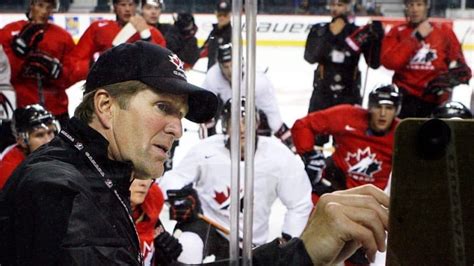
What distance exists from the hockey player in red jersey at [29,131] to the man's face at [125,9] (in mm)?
300

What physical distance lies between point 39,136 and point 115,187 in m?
1.40

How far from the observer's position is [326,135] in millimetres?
2268

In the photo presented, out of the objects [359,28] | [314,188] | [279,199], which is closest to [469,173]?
[314,188]

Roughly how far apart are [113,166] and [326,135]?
1.56 metres

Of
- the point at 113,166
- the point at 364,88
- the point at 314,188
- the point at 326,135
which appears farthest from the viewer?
the point at 364,88

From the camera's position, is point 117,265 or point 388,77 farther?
point 388,77

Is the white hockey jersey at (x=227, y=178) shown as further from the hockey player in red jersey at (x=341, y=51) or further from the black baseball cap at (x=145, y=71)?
the black baseball cap at (x=145, y=71)

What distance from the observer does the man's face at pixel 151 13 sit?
78.4 inches

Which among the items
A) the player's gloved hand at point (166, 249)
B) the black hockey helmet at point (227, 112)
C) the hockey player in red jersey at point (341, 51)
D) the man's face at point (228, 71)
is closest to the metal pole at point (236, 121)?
the black hockey helmet at point (227, 112)

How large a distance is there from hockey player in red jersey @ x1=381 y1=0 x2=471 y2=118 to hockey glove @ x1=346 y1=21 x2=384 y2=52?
0.11 feet

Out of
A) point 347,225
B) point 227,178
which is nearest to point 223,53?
point 227,178

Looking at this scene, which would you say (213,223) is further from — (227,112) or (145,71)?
(145,71)

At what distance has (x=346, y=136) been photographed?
2158 mm

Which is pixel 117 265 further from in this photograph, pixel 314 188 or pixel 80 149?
pixel 314 188
